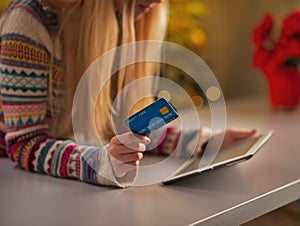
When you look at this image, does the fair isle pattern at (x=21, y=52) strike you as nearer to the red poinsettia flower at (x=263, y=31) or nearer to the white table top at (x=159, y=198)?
the white table top at (x=159, y=198)

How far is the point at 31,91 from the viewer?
0.97 metres

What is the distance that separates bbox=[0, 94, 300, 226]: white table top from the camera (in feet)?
2.53

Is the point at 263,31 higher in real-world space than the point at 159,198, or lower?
higher

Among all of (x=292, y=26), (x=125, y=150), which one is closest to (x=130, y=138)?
(x=125, y=150)

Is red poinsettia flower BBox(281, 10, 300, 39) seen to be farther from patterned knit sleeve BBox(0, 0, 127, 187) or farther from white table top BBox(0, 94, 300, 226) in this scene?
patterned knit sleeve BBox(0, 0, 127, 187)

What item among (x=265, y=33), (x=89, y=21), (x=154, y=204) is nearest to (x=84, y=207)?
(x=154, y=204)

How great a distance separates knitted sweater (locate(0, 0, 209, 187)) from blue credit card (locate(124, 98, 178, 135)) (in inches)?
4.6

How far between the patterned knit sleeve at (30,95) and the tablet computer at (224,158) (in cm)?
16

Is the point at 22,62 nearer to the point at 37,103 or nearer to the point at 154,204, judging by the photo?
the point at 37,103

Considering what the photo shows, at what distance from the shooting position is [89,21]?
97cm

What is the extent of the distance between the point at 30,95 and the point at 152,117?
259 mm

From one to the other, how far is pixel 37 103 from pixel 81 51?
115mm

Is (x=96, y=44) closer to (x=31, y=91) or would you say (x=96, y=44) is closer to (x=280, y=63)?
(x=31, y=91)

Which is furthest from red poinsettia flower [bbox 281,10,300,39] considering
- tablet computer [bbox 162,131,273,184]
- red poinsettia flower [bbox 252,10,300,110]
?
tablet computer [bbox 162,131,273,184]
